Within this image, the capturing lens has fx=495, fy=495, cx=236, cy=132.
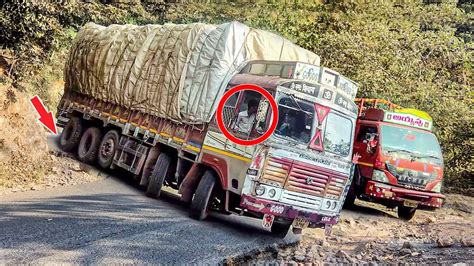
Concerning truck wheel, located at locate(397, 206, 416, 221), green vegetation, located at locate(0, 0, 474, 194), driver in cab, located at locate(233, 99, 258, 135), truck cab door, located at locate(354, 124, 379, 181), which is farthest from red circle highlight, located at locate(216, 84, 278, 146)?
truck wheel, located at locate(397, 206, 416, 221)

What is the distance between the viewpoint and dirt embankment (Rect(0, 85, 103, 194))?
31.3 feet

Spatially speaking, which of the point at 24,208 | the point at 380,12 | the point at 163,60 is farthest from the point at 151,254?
the point at 380,12

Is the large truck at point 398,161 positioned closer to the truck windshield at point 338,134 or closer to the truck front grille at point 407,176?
the truck front grille at point 407,176

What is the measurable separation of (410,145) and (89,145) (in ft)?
27.0

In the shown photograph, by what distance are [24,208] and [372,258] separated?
5.38m

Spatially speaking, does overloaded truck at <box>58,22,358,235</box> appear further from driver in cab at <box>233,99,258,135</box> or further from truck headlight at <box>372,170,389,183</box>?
truck headlight at <box>372,170,389,183</box>

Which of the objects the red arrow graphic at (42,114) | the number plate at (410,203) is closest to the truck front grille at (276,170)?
the number plate at (410,203)

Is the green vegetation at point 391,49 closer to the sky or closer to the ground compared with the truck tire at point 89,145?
closer to the sky

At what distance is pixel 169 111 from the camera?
1012cm

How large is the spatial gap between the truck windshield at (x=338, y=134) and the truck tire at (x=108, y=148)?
5637 millimetres

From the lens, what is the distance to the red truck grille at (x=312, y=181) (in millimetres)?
7711

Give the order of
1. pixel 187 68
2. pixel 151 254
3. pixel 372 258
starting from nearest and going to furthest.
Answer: pixel 151 254, pixel 372 258, pixel 187 68

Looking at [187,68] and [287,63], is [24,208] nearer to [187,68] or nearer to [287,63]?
[187,68]


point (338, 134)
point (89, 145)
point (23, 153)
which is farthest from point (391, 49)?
point (23, 153)
